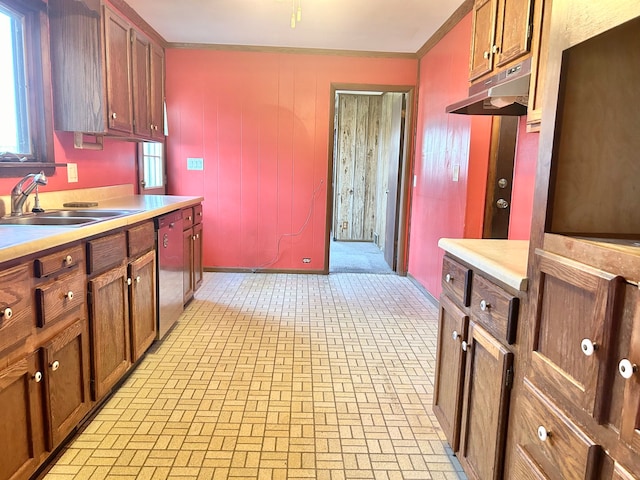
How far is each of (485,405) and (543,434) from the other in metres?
0.35

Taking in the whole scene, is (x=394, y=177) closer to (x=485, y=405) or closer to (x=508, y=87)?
(x=508, y=87)

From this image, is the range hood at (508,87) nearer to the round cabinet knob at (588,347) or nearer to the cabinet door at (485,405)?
the cabinet door at (485,405)

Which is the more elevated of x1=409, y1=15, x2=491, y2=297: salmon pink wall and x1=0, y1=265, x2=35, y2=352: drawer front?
x1=409, y1=15, x2=491, y2=297: salmon pink wall

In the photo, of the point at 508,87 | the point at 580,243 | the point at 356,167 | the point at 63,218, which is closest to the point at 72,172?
the point at 63,218

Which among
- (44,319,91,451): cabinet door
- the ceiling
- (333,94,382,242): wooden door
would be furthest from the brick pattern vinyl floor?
(333,94,382,242): wooden door

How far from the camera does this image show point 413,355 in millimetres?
2836

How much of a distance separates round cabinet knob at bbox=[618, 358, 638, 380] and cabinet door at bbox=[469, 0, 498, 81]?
1.58m

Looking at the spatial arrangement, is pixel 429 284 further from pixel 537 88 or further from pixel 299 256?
pixel 537 88

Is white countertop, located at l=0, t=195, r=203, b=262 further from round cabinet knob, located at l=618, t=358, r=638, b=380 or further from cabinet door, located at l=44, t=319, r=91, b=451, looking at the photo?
round cabinet knob, located at l=618, t=358, r=638, b=380

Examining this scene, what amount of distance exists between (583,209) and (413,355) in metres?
1.90

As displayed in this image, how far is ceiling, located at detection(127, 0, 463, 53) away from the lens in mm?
3389

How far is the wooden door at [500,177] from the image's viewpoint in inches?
123

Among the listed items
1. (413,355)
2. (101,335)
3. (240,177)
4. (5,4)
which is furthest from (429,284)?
(5,4)

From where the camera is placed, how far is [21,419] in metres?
1.42
